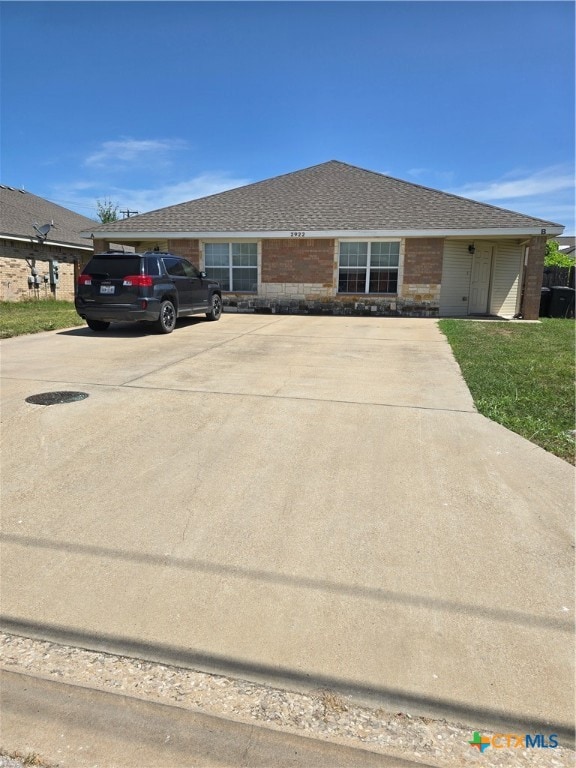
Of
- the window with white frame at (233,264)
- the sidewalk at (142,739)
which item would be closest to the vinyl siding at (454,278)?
the window with white frame at (233,264)

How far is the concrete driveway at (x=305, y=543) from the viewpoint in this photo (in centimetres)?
243

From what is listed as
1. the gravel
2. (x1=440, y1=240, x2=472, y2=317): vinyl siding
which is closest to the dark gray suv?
the gravel

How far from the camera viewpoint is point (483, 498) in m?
3.92

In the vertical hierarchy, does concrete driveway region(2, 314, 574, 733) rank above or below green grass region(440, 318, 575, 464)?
below

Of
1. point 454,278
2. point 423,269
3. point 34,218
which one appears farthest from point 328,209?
point 34,218

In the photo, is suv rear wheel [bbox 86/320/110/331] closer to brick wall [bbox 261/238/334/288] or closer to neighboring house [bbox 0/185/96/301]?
brick wall [bbox 261/238/334/288]

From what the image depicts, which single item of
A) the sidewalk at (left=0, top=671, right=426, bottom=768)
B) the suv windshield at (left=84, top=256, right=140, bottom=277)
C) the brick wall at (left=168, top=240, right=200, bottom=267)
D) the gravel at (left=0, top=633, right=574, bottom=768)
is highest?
the brick wall at (left=168, top=240, right=200, bottom=267)

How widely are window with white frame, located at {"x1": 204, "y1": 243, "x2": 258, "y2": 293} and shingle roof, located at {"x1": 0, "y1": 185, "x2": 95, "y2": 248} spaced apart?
808 cm

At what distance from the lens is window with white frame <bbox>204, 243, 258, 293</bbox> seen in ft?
62.5

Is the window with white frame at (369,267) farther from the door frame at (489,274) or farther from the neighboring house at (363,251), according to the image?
the door frame at (489,274)

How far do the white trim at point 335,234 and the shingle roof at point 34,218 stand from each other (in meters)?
4.88

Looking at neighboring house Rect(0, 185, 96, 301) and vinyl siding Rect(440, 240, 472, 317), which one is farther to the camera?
neighboring house Rect(0, 185, 96, 301)

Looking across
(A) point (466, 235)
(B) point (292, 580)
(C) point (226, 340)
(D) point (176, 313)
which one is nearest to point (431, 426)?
(B) point (292, 580)

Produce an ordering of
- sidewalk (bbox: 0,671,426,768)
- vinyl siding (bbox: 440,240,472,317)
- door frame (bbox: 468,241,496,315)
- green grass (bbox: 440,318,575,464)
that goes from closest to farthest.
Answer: sidewalk (bbox: 0,671,426,768), green grass (bbox: 440,318,575,464), vinyl siding (bbox: 440,240,472,317), door frame (bbox: 468,241,496,315)
